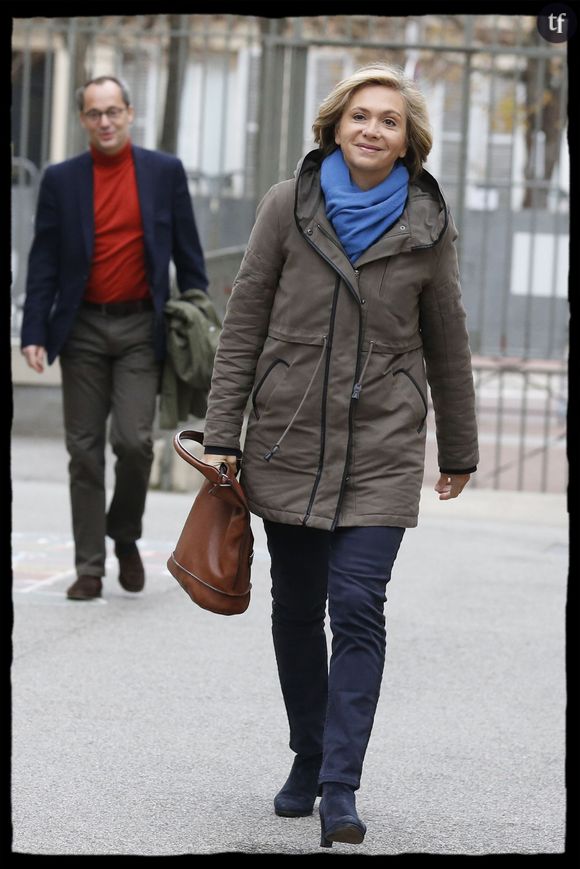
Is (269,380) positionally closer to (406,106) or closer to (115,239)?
(406,106)

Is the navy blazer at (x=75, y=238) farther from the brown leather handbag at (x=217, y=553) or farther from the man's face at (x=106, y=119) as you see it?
the brown leather handbag at (x=217, y=553)

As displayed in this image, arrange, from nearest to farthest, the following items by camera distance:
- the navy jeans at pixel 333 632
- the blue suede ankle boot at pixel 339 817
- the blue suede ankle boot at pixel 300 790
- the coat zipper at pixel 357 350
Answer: the blue suede ankle boot at pixel 339 817
the navy jeans at pixel 333 632
the coat zipper at pixel 357 350
the blue suede ankle boot at pixel 300 790

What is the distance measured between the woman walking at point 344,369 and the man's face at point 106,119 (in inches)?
109

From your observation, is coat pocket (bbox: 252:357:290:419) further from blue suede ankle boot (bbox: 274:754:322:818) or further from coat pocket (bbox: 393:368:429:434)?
blue suede ankle boot (bbox: 274:754:322:818)

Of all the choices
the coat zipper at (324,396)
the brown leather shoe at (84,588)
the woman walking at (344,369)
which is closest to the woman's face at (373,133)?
the woman walking at (344,369)

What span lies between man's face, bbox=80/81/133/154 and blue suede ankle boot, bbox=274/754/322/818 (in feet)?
11.1

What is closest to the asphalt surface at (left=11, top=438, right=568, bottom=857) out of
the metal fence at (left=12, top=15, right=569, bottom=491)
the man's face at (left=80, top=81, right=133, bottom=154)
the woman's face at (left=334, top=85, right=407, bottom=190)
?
the woman's face at (left=334, top=85, right=407, bottom=190)

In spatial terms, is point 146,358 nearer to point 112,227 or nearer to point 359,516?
point 112,227

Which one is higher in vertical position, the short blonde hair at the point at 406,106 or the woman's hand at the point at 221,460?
the short blonde hair at the point at 406,106

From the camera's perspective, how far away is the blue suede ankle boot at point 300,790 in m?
4.49

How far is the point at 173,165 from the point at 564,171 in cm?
901

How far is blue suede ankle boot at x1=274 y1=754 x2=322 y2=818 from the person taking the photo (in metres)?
4.49

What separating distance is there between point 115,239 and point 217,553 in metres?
3.00

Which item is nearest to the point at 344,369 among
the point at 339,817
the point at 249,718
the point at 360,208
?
Result: the point at 360,208
